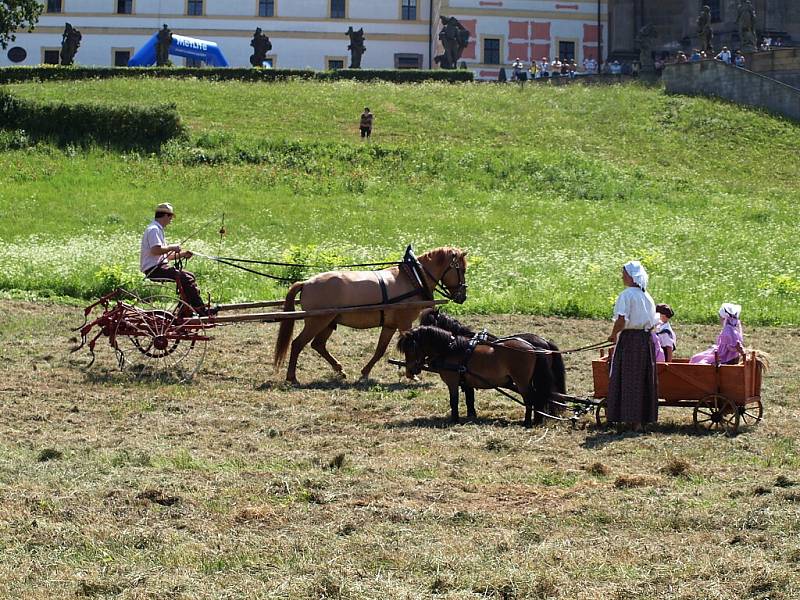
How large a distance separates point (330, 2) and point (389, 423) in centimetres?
6083

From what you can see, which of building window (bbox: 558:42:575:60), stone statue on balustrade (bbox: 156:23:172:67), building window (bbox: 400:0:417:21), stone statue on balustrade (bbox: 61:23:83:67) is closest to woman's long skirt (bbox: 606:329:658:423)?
stone statue on balustrade (bbox: 156:23:172:67)

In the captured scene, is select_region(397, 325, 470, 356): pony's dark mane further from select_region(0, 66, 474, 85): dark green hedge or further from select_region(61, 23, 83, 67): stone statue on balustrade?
select_region(61, 23, 83, 67): stone statue on balustrade

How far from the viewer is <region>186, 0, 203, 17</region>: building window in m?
69.7

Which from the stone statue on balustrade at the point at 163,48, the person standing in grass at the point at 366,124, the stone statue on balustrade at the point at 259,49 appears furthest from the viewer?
the stone statue on balustrade at the point at 163,48

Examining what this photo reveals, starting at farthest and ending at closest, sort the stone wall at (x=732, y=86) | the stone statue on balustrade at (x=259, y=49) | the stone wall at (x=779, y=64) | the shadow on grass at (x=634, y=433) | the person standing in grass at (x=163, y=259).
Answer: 1. the stone statue on balustrade at (x=259, y=49)
2. the stone wall at (x=779, y=64)
3. the stone wall at (x=732, y=86)
4. the person standing in grass at (x=163, y=259)
5. the shadow on grass at (x=634, y=433)

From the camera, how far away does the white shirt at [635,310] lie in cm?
1158

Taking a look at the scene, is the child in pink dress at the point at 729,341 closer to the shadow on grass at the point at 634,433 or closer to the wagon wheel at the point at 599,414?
the shadow on grass at the point at 634,433

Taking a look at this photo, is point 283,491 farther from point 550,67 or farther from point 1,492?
point 550,67

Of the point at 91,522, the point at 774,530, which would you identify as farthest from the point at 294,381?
the point at 774,530

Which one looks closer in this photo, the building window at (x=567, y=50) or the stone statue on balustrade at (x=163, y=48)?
the stone statue on balustrade at (x=163, y=48)

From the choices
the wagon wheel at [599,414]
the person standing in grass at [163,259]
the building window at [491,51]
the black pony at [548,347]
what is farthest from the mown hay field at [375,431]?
the building window at [491,51]

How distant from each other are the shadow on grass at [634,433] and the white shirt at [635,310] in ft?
3.35

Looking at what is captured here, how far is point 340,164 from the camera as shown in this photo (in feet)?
127

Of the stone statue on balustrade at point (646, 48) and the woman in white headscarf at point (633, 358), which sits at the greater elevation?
the stone statue on balustrade at point (646, 48)
